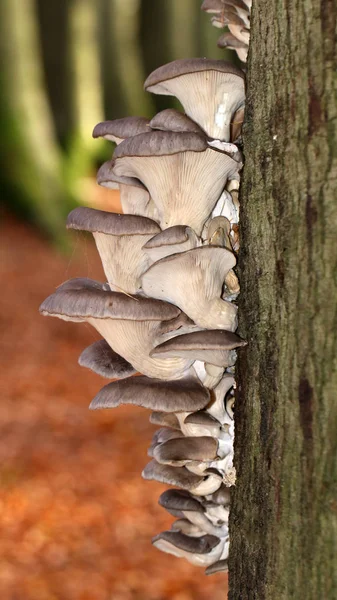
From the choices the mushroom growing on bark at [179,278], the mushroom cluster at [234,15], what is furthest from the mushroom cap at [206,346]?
the mushroom cluster at [234,15]

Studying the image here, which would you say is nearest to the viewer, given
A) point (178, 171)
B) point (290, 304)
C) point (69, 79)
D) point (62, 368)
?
point (290, 304)

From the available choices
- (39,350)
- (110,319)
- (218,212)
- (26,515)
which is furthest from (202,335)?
(39,350)

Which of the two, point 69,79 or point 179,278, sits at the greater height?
point 69,79

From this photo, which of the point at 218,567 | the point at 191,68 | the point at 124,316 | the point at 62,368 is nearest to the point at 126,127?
the point at 191,68

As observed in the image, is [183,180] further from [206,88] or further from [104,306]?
[104,306]

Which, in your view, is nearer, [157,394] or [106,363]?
[157,394]

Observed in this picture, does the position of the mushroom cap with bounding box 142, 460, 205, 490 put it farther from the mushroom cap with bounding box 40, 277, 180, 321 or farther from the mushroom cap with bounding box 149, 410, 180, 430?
the mushroom cap with bounding box 40, 277, 180, 321

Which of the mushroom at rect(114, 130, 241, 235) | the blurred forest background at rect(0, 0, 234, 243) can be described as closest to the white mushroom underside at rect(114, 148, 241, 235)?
the mushroom at rect(114, 130, 241, 235)
